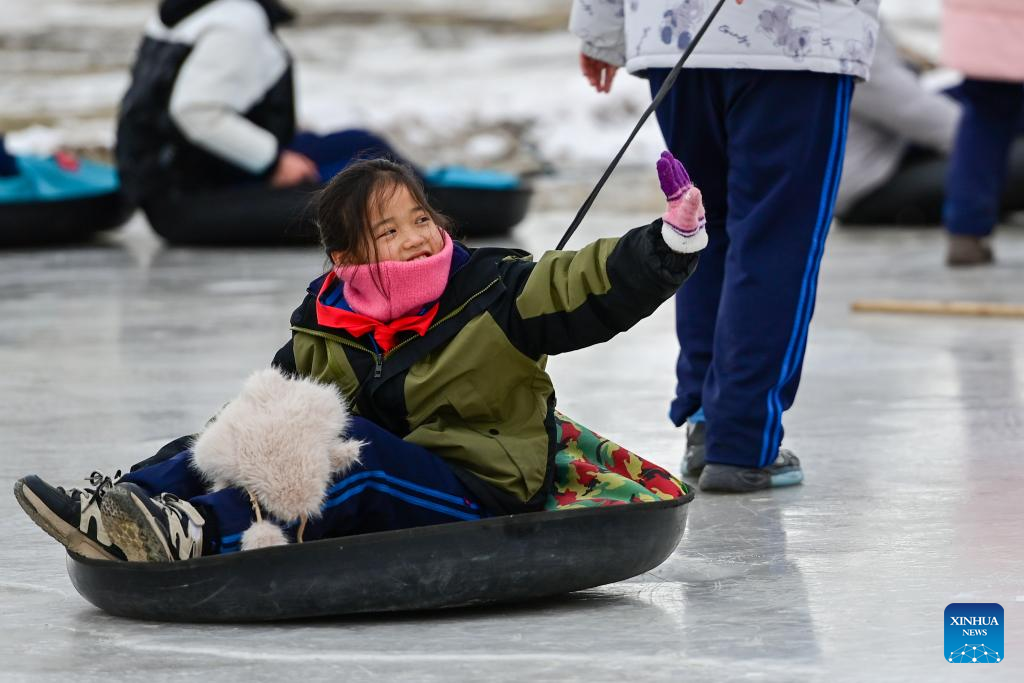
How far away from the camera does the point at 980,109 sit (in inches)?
258

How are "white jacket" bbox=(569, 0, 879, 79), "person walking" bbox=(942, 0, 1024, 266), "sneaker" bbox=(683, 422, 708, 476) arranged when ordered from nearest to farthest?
"white jacket" bbox=(569, 0, 879, 79)
"sneaker" bbox=(683, 422, 708, 476)
"person walking" bbox=(942, 0, 1024, 266)

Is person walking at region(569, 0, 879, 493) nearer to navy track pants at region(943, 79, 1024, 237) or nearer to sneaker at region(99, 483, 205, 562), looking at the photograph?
sneaker at region(99, 483, 205, 562)

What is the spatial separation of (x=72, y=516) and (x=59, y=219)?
569cm

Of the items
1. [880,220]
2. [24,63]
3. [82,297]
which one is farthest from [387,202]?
[24,63]

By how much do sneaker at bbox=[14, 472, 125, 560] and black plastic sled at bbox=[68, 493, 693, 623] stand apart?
1.0 inches

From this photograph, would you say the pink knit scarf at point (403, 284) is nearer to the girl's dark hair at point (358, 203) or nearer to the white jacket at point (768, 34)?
the girl's dark hair at point (358, 203)

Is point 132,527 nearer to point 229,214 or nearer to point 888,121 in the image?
point 229,214

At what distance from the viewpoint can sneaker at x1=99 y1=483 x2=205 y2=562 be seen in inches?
96.9

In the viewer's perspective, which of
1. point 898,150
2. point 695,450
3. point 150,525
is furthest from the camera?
point 898,150

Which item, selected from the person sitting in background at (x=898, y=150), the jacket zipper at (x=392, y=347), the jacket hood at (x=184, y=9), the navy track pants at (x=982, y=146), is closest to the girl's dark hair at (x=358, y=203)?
the jacket zipper at (x=392, y=347)

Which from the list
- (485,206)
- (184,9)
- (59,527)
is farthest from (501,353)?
(184,9)

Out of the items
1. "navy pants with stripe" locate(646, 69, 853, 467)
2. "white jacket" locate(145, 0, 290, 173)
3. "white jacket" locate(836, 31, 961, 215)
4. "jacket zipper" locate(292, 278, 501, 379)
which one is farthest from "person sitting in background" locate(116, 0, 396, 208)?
"jacket zipper" locate(292, 278, 501, 379)

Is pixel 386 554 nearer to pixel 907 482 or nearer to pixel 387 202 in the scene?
pixel 387 202

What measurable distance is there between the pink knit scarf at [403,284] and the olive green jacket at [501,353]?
0.03 metres
